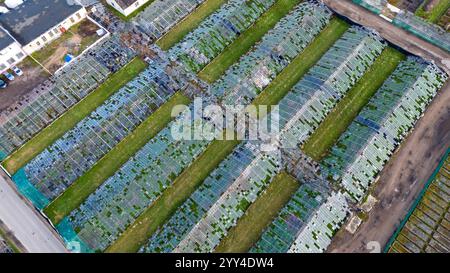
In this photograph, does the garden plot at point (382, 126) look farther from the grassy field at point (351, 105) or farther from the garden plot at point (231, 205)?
the garden plot at point (231, 205)

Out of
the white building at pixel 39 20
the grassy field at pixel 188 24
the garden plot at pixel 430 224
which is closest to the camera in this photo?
the garden plot at pixel 430 224

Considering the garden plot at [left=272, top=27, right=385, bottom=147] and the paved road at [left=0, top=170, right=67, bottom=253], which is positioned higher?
the garden plot at [left=272, top=27, right=385, bottom=147]

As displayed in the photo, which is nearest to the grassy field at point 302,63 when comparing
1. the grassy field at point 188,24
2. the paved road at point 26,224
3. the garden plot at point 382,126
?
the garden plot at point 382,126

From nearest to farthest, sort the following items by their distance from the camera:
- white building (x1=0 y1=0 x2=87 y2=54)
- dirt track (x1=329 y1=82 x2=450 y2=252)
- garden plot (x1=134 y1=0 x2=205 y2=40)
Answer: dirt track (x1=329 y1=82 x2=450 y2=252) → white building (x1=0 y1=0 x2=87 y2=54) → garden plot (x1=134 y1=0 x2=205 y2=40)

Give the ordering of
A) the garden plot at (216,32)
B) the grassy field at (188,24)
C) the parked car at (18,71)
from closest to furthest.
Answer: the parked car at (18,71), the garden plot at (216,32), the grassy field at (188,24)

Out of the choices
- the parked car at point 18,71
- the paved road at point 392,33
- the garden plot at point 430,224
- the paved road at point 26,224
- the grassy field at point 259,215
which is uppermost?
the paved road at point 392,33

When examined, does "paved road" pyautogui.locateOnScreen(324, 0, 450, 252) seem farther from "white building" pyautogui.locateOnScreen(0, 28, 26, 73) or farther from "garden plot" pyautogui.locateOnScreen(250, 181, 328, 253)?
"white building" pyautogui.locateOnScreen(0, 28, 26, 73)

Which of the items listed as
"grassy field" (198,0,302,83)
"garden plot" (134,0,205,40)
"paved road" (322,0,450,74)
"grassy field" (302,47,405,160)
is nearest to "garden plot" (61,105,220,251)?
"grassy field" (198,0,302,83)

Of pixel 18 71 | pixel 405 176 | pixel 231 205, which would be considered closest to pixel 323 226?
pixel 231 205
